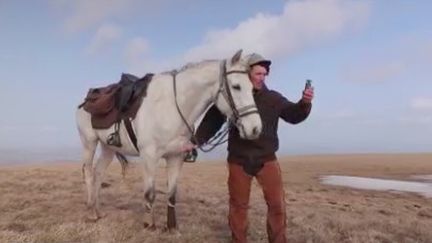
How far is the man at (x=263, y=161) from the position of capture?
6523 millimetres

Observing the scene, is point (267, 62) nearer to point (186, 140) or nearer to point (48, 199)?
point (186, 140)

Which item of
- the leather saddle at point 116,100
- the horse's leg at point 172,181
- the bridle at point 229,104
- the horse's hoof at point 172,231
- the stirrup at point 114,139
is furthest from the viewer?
the stirrup at point 114,139

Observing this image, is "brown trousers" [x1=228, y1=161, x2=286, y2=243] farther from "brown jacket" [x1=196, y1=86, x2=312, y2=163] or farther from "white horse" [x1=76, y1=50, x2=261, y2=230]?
"white horse" [x1=76, y1=50, x2=261, y2=230]

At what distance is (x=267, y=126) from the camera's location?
6.61 metres

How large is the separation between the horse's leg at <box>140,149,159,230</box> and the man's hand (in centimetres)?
242

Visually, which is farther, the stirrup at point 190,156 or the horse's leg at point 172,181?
the horse's leg at point 172,181

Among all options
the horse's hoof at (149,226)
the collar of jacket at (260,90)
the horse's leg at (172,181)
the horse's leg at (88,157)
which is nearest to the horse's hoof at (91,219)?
the horse's leg at (88,157)

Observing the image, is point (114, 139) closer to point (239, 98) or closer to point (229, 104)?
point (229, 104)

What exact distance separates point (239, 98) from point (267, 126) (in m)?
0.50

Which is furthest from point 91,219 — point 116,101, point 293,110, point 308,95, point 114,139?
point 308,95

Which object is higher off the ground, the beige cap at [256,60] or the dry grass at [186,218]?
the beige cap at [256,60]

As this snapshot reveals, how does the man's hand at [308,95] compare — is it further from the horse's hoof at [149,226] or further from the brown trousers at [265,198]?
the horse's hoof at [149,226]

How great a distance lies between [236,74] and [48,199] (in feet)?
20.2

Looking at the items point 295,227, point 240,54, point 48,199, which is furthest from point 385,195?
point 240,54
